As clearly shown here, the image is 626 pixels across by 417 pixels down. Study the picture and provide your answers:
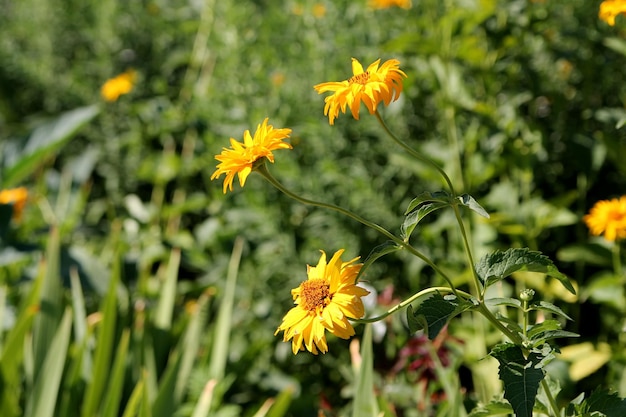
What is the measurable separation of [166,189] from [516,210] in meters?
1.62

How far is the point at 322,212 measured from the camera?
2.23 meters

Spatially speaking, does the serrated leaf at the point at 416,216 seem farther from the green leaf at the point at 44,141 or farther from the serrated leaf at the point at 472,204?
the green leaf at the point at 44,141

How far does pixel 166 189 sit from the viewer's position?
125 inches

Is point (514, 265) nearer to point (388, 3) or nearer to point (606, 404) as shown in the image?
point (606, 404)

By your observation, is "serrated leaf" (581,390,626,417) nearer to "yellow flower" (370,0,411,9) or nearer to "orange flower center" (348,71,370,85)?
"orange flower center" (348,71,370,85)

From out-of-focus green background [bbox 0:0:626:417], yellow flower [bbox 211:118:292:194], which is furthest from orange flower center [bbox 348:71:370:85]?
out-of-focus green background [bbox 0:0:626:417]

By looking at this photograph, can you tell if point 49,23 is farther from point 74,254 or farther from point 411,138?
point 411,138

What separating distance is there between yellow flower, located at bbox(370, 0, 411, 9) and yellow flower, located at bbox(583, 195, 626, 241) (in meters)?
0.84

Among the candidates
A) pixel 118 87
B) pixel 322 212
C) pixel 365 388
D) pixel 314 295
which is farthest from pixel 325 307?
pixel 118 87

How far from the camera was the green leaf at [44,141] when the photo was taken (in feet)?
7.67

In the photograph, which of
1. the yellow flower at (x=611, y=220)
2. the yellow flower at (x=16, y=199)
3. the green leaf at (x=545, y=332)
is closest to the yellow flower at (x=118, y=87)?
the yellow flower at (x=16, y=199)

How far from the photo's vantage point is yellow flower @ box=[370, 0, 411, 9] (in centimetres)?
227

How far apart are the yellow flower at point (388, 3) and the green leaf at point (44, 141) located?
0.89 m

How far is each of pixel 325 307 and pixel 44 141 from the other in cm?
173
